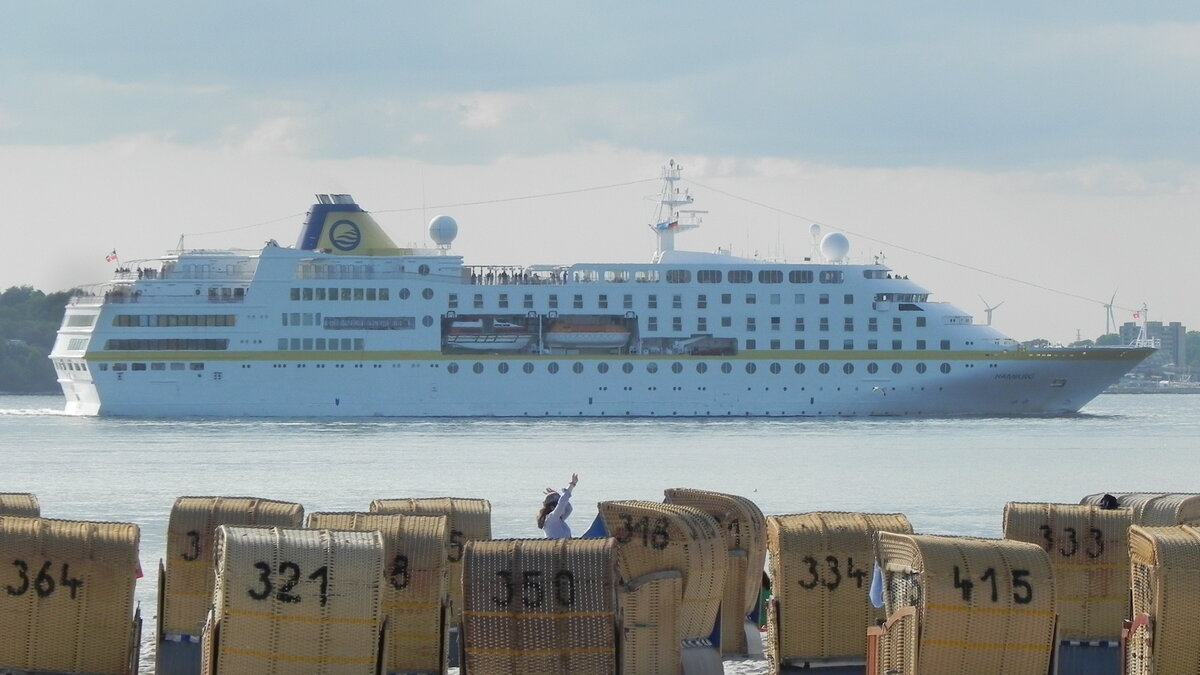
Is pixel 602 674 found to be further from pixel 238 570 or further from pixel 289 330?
pixel 289 330

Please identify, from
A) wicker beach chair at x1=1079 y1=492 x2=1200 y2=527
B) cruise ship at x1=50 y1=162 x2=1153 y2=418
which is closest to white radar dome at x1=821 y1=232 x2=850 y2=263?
cruise ship at x1=50 y1=162 x2=1153 y2=418

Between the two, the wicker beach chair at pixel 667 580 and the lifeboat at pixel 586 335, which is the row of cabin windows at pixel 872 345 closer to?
the lifeboat at pixel 586 335

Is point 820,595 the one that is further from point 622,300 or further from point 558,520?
point 622,300

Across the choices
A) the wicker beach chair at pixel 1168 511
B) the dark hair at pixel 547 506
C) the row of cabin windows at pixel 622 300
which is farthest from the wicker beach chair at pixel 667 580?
the row of cabin windows at pixel 622 300

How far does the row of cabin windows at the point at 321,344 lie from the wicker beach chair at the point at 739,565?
158 ft

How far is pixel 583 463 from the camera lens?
39.4m

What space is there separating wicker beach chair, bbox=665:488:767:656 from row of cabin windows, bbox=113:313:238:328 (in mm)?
48914

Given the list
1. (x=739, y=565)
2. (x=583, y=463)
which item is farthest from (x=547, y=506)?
(x=583, y=463)

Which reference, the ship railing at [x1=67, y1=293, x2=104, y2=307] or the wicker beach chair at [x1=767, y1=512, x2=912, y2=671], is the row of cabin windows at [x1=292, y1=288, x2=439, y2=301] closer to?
the ship railing at [x1=67, y1=293, x2=104, y2=307]

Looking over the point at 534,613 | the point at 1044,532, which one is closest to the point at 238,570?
the point at 534,613

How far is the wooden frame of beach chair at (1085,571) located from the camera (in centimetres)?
1230

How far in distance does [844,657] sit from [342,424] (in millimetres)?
47013

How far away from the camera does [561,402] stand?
2402 inches

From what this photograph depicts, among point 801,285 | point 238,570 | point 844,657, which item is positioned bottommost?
point 844,657
